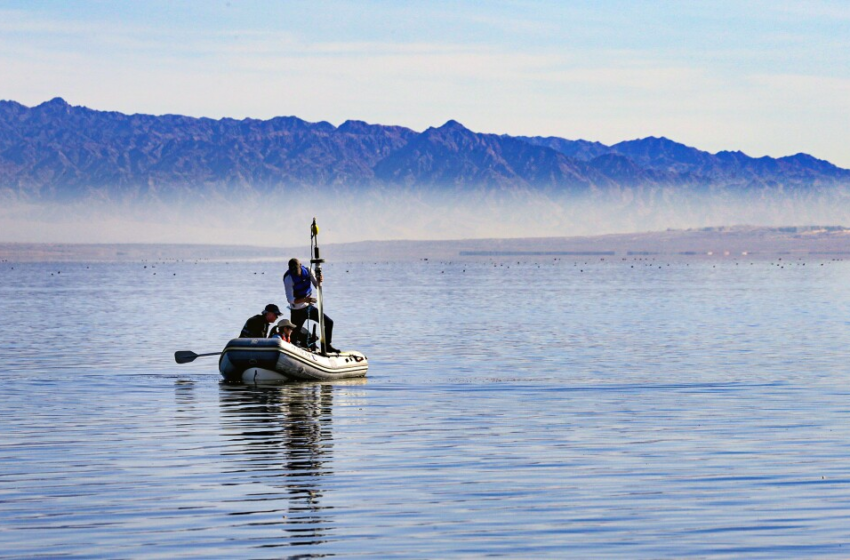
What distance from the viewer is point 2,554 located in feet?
48.9

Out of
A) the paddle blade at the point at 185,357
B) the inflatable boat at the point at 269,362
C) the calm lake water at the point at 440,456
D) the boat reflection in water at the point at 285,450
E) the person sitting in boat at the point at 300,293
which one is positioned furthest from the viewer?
the paddle blade at the point at 185,357

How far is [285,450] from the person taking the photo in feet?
76.1

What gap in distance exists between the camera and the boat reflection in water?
675 inches

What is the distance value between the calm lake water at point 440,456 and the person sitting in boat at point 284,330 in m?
1.42

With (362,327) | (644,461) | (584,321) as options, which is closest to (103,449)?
(644,461)

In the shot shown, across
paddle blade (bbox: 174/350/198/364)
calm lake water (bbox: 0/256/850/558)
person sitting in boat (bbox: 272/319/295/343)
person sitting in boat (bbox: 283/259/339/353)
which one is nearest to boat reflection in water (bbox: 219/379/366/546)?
calm lake water (bbox: 0/256/850/558)

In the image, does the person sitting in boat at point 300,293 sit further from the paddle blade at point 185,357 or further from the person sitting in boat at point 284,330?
the paddle blade at point 185,357

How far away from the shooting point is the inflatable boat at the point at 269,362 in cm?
3388

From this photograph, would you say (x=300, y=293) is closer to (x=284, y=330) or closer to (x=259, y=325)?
(x=284, y=330)

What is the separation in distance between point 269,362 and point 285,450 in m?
11.0

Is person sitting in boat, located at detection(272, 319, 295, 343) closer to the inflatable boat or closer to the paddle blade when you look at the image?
the inflatable boat

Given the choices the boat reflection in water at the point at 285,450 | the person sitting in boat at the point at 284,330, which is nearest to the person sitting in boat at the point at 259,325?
the person sitting in boat at the point at 284,330

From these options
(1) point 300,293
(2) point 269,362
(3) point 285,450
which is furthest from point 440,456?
(1) point 300,293

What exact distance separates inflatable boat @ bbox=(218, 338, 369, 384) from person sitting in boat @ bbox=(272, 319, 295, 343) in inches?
14.4
